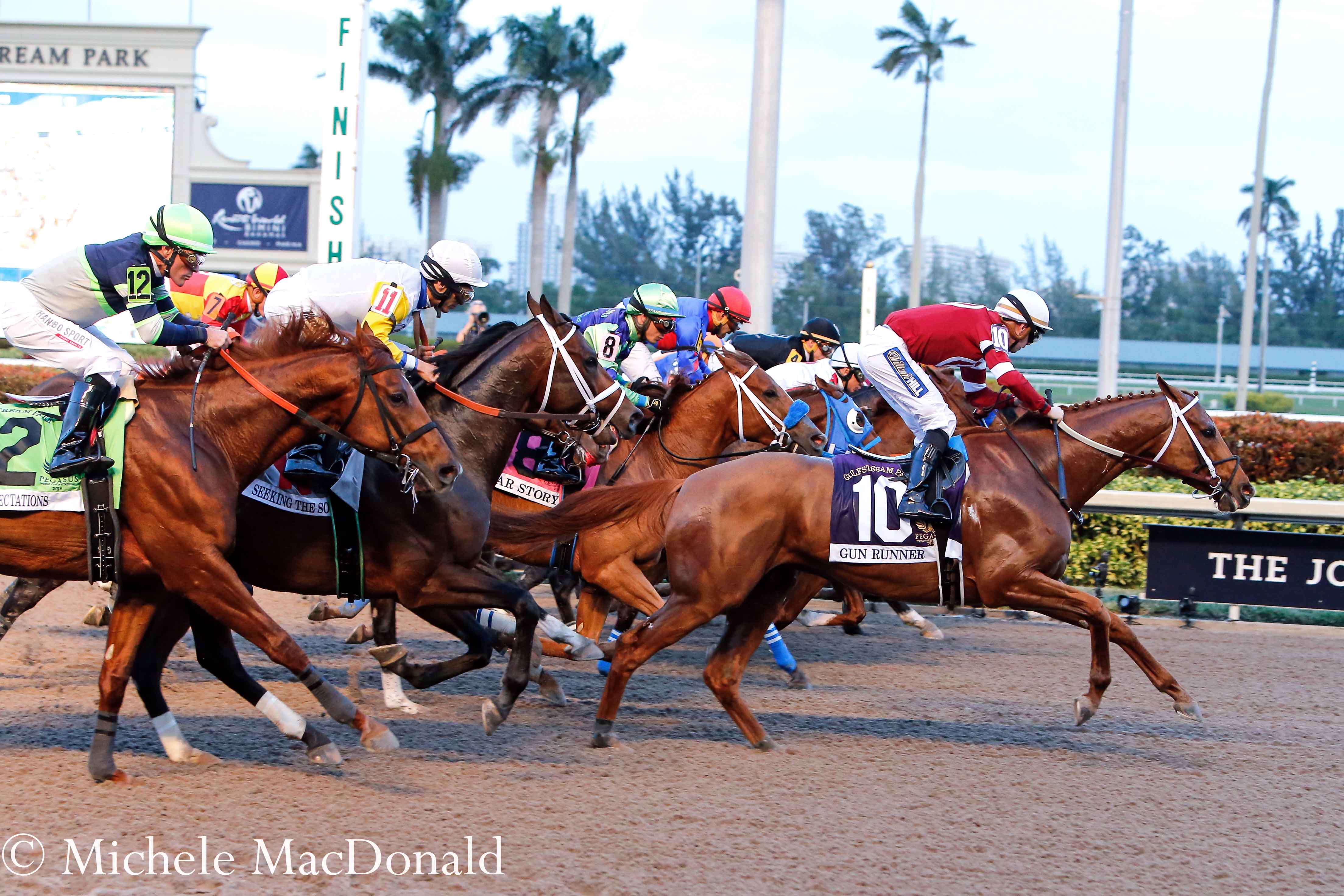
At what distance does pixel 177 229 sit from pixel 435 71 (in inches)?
1216

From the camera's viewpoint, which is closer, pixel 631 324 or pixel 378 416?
pixel 378 416

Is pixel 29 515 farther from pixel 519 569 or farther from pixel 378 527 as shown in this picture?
pixel 519 569

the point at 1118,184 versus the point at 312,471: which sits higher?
the point at 1118,184

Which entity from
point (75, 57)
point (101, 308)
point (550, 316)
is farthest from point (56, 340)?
point (75, 57)

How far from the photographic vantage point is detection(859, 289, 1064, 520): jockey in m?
5.68

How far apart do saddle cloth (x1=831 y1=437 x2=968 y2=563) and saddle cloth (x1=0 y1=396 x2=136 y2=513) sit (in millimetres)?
2932

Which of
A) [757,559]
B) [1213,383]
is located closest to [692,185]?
[1213,383]

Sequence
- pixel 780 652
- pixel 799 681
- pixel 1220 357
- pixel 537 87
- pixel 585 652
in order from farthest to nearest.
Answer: pixel 1220 357 → pixel 537 87 → pixel 799 681 → pixel 780 652 → pixel 585 652

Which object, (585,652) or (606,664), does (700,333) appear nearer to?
(606,664)

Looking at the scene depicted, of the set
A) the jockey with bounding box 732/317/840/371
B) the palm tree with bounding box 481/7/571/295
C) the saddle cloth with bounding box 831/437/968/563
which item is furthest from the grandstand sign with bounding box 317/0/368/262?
the palm tree with bounding box 481/7/571/295

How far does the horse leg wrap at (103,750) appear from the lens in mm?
4789

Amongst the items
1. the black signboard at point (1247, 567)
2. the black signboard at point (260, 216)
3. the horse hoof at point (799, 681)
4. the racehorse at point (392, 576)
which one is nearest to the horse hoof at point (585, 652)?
the racehorse at point (392, 576)

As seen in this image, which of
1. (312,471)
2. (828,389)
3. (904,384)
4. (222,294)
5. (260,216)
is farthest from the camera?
→ (260,216)

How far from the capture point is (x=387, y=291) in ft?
Result: 18.1
